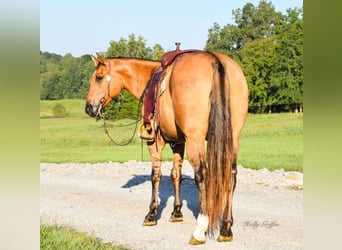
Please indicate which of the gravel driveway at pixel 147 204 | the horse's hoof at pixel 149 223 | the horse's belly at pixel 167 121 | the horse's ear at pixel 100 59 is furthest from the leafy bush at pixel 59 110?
the horse's belly at pixel 167 121

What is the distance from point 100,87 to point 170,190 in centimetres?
336

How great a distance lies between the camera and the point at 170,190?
9016 mm

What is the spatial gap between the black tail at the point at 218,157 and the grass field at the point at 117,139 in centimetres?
688

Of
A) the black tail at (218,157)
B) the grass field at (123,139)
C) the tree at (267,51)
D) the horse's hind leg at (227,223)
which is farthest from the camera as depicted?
the grass field at (123,139)

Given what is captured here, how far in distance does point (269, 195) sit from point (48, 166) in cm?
665

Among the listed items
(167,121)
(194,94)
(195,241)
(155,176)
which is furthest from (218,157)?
(155,176)

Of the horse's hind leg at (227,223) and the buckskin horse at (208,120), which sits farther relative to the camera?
the horse's hind leg at (227,223)

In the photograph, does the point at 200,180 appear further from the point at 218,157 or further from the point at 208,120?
the point at 208,120

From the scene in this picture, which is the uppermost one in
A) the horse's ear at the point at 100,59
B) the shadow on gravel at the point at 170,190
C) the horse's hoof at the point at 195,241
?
the horse's ear at the point at 100,59

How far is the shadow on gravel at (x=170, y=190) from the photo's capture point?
A: 24.5ft

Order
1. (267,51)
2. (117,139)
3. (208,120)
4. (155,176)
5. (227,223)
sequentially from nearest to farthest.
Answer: (208,120) < (227,223) < (155,176) < (267,51) < (117,139)

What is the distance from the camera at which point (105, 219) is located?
6.52 meters

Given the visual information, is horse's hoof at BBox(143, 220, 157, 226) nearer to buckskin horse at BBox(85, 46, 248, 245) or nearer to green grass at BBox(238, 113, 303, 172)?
buckskin horse at BBox(85, 46, 248, 245)

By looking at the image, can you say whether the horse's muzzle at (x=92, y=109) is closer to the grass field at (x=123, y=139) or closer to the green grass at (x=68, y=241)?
the green grass at (x=68, y=241)
